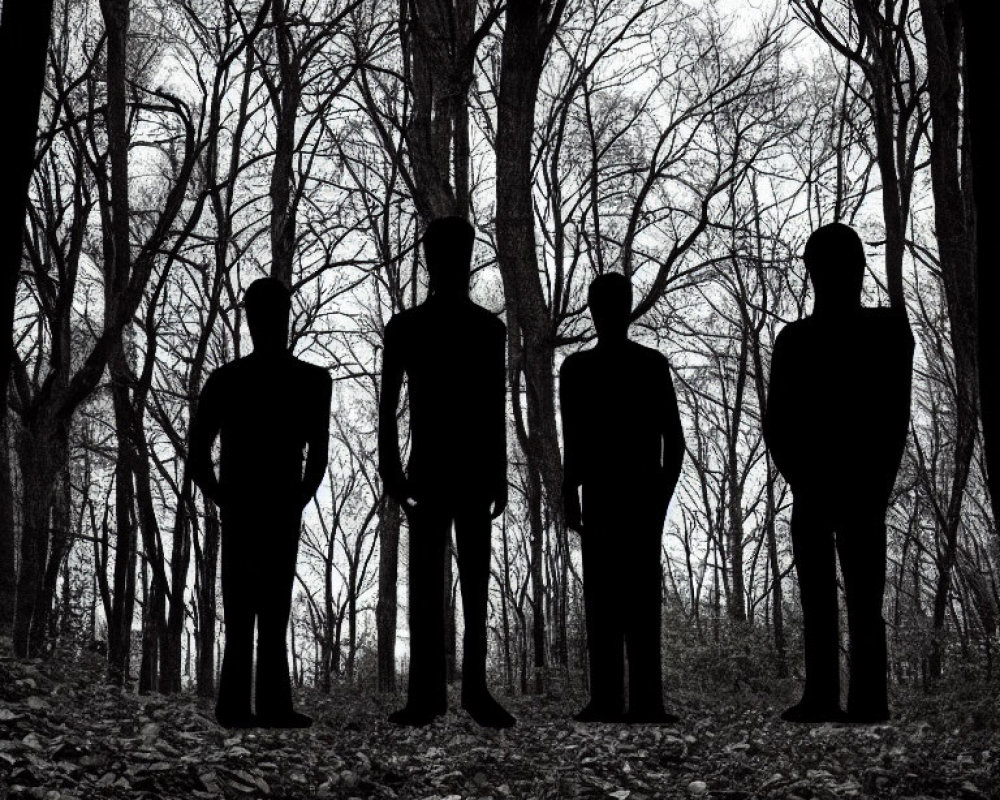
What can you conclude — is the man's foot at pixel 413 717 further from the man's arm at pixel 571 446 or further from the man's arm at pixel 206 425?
the man's arm at pixel 206 425

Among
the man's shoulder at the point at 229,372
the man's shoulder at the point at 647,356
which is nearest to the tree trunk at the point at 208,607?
the man's shoulder at the point at 229,372

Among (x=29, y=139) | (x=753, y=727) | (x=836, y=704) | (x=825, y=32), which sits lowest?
(x=753, y=727)

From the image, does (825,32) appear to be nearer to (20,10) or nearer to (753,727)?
(20,10)

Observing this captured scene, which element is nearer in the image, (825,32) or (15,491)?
(825,32)

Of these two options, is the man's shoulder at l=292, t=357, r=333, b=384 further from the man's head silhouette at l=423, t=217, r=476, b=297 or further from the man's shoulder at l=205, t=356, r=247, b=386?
the man's head silhouette at l=423, t=217, r=476, b=297

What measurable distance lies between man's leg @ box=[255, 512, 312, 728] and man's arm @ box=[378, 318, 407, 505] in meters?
0.37

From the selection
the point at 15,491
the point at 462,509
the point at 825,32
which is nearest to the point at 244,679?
the point at 462,509

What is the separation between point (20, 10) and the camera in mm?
3275

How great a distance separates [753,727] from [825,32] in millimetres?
7605

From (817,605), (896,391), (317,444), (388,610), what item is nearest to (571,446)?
(317,444)

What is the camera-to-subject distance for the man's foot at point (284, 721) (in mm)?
3391

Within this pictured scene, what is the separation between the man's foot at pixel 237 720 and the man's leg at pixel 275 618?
3cm

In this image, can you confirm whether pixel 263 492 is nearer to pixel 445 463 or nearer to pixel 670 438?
pixel 445 463

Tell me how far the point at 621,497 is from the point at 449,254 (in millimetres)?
1036
